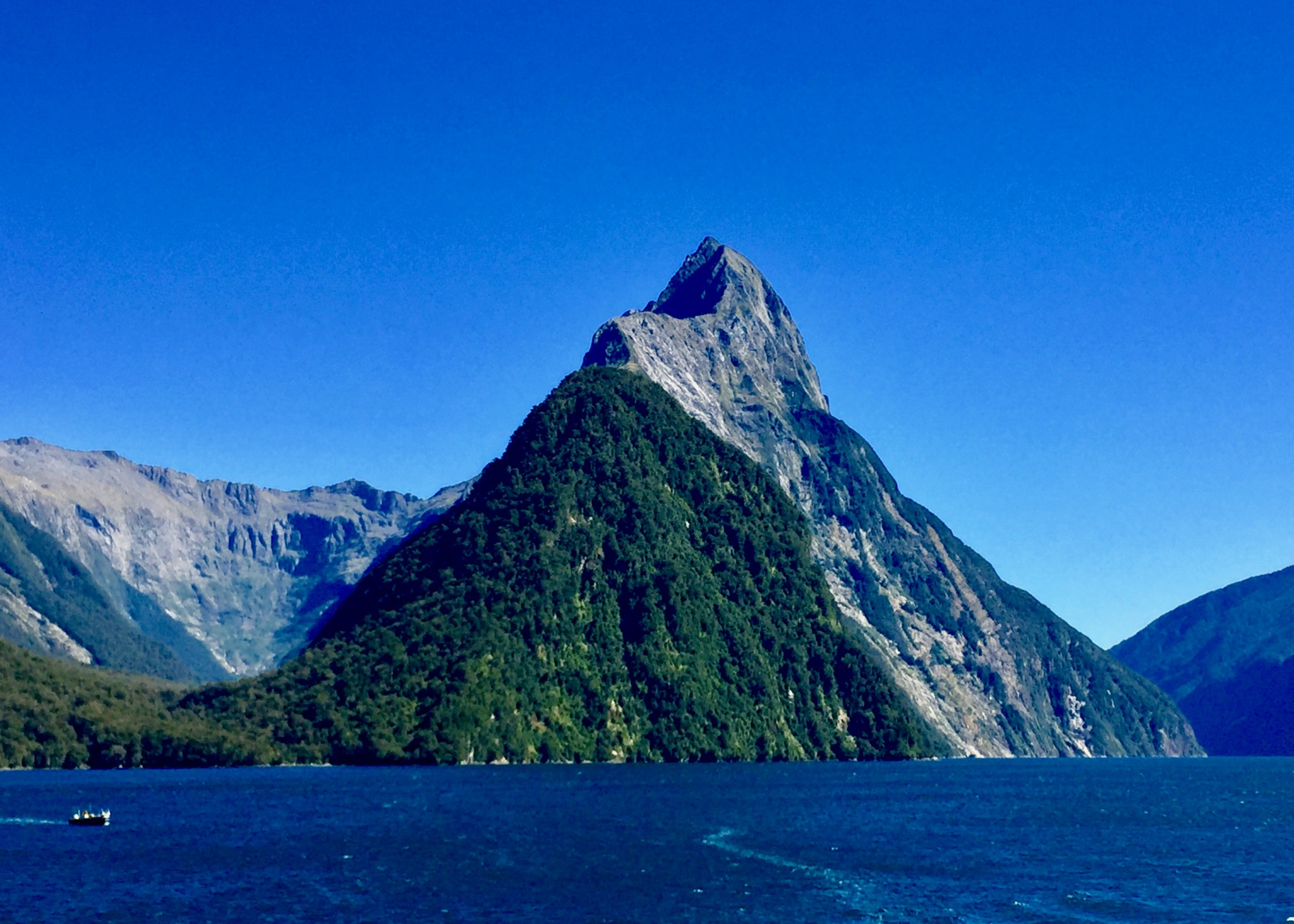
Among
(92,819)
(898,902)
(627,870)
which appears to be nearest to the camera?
(898,902)

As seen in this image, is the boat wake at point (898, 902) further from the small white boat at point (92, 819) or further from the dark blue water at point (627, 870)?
the small white boat at point (92, 819)

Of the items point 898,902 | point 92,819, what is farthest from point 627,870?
point 92,819

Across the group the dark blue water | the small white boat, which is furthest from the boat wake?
the small white boat

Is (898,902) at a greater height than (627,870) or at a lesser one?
lesser

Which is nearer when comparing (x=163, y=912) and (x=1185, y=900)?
(x=163, y=912)

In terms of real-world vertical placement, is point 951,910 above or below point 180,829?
below

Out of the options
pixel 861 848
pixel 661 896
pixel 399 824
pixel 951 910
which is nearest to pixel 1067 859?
pixel 861 848

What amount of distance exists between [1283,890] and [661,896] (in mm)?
53813

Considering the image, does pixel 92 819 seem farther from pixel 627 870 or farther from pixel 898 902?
pixel 898 902

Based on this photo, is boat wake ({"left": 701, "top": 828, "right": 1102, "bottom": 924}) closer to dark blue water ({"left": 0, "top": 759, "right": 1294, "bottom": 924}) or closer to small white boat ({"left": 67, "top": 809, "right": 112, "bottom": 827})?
dark blue water ({"left": 0, "top": 759, "right": 1294, "bottom": 924})

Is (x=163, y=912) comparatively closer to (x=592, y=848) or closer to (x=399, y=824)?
(x=592, y=848)

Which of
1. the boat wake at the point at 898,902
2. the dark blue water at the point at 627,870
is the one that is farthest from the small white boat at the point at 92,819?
the boat wake at the point at 898,902

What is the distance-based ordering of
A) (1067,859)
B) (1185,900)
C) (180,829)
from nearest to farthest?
(1185,900), (1067,859), (180,829)

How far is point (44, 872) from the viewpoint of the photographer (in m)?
137
